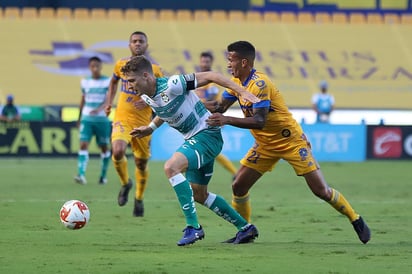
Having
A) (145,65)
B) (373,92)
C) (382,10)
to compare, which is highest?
(145,65)

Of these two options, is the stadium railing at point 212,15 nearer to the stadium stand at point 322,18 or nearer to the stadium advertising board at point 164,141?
the stadium stand at point 322,18

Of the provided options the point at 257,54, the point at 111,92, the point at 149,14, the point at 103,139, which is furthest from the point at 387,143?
the point at 111,92

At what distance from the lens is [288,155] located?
9984 millimetres

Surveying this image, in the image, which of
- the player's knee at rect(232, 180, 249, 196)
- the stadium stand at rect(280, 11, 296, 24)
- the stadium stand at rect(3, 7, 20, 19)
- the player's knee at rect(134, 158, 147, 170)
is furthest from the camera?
the stadium stand at rect(280, 11, 296, 24)

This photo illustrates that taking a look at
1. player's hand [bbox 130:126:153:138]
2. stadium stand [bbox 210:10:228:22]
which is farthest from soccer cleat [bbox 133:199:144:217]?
stadium stand [bbox 210:10:228:22]

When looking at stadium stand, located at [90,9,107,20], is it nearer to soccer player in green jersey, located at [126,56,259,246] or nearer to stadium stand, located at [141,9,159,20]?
stadium stand, located at [141,9,159,20]

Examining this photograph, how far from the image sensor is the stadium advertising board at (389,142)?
88.3 ft

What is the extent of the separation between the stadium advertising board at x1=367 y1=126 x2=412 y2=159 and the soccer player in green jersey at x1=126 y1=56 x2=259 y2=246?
17866 millimetres

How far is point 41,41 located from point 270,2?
923cm

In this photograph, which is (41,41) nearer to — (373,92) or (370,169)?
(373,92)

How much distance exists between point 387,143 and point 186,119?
1849cm

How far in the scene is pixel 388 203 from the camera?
1519 centimetres

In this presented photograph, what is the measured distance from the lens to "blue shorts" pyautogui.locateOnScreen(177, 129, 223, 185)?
9352 mm

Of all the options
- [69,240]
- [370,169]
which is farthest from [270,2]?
[69,240]
